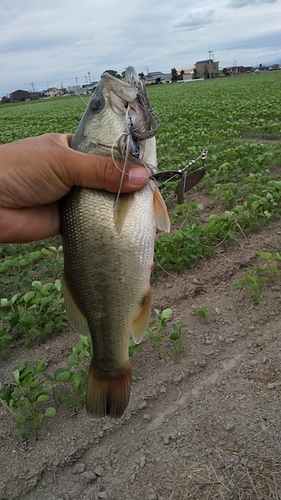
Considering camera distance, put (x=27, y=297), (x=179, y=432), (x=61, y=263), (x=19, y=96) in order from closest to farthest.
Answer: (x=179, y=432) < (x=27, y=297) < (x=61, y=263) < (x=19, y=96)

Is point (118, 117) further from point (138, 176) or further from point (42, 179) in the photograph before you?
point (42, 179)

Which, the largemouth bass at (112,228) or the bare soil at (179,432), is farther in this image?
the bare soil at (179,432)

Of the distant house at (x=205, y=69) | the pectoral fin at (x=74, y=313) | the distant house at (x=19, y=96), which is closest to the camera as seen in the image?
the pectoral fin at (x=74, y=313)

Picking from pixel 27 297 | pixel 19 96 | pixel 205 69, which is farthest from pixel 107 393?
pixel 205 69

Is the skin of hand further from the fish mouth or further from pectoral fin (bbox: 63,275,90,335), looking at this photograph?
pectoral fin (bbox: 63,275,90,335)

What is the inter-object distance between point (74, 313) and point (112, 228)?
48 centimetres

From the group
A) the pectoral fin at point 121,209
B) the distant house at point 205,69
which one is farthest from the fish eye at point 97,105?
the distant house at point 205,69

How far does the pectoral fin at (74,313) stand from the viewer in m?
1.98

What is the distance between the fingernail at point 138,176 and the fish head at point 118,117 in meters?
0.07

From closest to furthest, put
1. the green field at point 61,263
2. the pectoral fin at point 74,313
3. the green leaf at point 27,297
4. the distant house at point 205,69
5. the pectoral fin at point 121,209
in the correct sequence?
1. the pectoral fin at point 121,209
2. the pectoral fin at point 74,313
3. the green field at point 61,263
4. the green leaf at point 27,297
5. the distant house at point 205,69

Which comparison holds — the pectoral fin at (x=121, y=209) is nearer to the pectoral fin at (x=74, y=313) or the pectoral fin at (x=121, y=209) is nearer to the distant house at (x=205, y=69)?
the pectoral fin at (x=74, y=313)

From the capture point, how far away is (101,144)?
186 cm

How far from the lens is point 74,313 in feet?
6.60

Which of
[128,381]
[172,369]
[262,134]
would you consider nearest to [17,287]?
[172,369]
